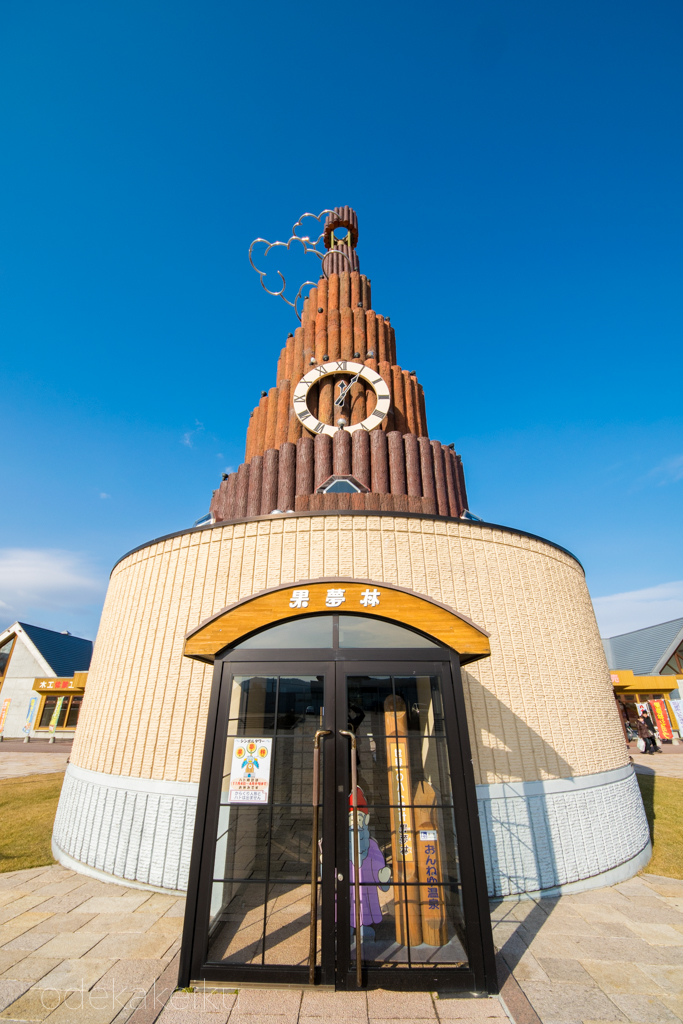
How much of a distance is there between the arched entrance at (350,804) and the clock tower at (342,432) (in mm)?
6389

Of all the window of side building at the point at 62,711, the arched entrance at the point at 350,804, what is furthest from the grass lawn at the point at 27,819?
the window of side building at the point at 62,711

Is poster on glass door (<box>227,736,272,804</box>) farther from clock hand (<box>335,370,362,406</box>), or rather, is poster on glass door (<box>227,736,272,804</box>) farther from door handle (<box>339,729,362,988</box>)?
clock hand (<box>335,370,362,406</box>)

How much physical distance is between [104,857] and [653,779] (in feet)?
61.7

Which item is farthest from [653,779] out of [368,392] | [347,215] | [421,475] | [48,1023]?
[347,215]

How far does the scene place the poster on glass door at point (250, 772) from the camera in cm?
537

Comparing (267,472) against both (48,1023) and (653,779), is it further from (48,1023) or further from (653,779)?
(653,779)

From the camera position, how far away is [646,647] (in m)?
40.2

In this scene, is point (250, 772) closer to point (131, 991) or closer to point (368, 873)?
point (368, 873)

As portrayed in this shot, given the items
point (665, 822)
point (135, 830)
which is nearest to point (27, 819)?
point (135, 830)

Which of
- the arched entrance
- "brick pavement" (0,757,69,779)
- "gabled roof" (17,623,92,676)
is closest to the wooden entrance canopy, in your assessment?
the arched entrance

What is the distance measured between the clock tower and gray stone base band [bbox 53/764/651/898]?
710 cm

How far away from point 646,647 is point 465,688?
42.6 meters

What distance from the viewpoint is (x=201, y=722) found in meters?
7.75

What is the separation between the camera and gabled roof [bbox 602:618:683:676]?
36656 millimetres
